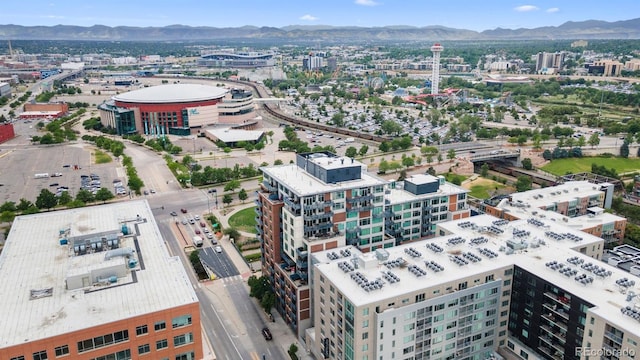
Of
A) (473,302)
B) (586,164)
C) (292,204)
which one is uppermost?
(292,204)

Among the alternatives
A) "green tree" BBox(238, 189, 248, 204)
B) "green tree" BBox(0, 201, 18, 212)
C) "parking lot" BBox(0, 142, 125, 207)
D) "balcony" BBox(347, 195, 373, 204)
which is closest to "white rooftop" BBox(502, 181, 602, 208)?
"balcony" BBox(347, 195, 373, 204)

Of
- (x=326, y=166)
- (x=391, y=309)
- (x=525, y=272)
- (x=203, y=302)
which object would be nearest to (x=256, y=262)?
(x=203, y=302)

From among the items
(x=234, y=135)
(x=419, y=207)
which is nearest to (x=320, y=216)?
(x=419, y=207)

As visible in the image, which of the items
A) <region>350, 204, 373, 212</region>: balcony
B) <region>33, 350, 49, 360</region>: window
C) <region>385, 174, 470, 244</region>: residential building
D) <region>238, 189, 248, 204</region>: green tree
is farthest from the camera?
<region>238, 189, 248, 204</region>: green tree

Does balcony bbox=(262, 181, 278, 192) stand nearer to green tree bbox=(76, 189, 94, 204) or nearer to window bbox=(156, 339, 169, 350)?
window bbox=(156, 339, 169, 350)

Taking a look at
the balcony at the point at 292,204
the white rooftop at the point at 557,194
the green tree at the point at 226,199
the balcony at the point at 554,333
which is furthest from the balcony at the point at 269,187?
the white rooftop at the point at 557,194

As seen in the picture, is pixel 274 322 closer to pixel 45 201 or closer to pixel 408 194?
pixel 408 194

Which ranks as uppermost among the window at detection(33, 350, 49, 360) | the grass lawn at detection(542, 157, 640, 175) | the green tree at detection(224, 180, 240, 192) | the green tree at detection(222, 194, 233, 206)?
the window at detection(33, 350, 49, 360)
